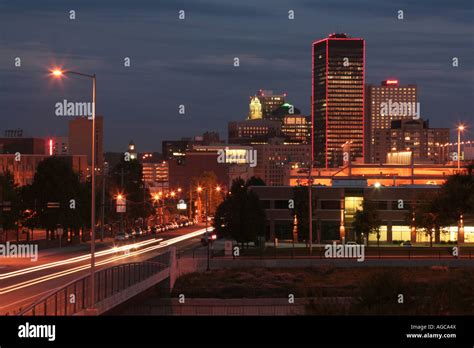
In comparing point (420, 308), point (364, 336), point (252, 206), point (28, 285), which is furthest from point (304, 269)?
point (364, 336)

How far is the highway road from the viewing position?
40031 mm

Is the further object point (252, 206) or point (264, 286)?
point (252, 206)

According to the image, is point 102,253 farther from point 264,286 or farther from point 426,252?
point 426,252

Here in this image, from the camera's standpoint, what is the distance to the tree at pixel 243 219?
8262 centimetres

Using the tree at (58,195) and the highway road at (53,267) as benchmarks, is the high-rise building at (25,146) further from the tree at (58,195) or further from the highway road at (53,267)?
the tree at (58,195)

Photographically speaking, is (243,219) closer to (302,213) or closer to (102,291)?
(302,213)

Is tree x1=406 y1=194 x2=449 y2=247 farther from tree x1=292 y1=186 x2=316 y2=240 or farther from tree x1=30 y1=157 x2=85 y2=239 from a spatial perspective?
tree x1=30 y1=157 x2=85 y2=239

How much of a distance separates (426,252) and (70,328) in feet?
188

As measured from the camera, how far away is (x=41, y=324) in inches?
882

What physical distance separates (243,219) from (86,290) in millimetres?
49778

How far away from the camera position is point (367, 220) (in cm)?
8456

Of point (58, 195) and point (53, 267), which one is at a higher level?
point (58, 195)

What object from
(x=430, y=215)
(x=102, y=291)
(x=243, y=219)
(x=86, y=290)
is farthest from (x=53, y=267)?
(x=430, y=215)

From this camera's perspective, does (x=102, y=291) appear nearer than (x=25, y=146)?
Yes
